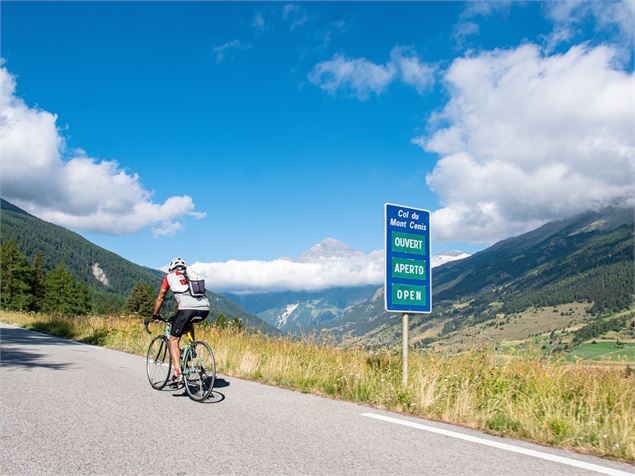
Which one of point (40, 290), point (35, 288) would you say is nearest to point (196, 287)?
point (35, 288)

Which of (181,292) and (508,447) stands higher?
(181,292)

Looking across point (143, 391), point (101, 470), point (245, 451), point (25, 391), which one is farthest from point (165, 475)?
point (25, 391)

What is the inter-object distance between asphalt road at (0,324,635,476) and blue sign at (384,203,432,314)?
1.95 meters

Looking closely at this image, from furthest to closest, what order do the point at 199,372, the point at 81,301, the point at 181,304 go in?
the point at 81,301 < the point at 181,304 < the point at 199,372

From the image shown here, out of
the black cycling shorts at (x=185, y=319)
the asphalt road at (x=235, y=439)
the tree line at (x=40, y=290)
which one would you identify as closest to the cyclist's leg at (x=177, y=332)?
the black cycling shorts at (x=185, y=319)

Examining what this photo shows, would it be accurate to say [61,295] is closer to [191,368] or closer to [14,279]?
[14,279]

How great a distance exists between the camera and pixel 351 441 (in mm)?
5363

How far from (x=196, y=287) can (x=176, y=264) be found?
504 mm

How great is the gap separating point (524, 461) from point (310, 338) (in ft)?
24.8

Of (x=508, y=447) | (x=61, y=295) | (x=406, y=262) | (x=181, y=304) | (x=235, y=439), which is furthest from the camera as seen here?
(x=61, y=295)

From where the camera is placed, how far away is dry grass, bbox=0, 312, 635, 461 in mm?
5695

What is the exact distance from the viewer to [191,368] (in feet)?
25.9

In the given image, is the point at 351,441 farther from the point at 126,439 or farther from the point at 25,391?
the point at 25,391

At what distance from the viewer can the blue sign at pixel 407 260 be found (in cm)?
834
